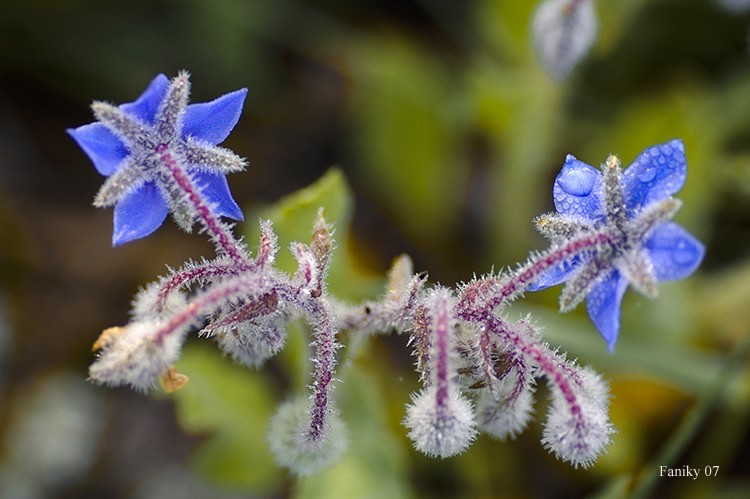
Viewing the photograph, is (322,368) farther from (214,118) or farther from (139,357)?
(214,118)

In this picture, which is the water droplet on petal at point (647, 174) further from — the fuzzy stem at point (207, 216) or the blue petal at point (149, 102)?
the blue petal at point (149, 102)

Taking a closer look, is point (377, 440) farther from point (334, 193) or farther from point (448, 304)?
point (448, 304)

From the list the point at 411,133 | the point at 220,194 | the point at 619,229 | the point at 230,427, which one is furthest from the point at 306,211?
the point at 411,133

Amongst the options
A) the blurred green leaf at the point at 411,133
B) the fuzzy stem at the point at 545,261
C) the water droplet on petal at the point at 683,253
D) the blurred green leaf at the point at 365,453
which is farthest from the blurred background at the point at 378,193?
the water droplet on petal at the point at 683,253

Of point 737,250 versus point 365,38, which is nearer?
point 737,250

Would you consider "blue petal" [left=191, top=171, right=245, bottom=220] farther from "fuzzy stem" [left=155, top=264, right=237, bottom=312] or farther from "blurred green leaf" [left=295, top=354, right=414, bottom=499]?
"blurred green leaf" [left=295, top=354, right=414, bottom=499]

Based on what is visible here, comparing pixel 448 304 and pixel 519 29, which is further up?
pixel 519 29

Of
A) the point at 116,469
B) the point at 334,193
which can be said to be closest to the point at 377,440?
the point at 334,193

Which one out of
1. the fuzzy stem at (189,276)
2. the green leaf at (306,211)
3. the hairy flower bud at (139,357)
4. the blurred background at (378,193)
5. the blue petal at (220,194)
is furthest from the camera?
the blurred background at (378,193)
